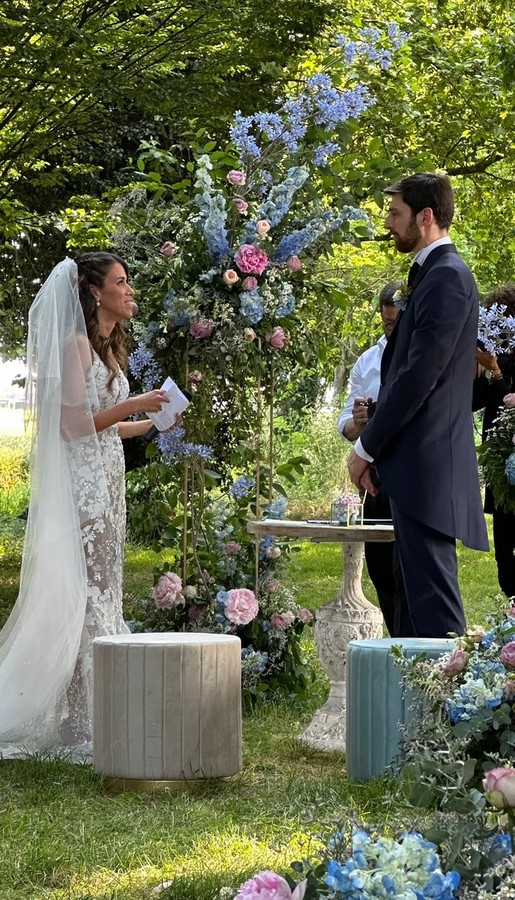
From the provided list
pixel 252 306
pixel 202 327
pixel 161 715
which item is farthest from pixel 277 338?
pixel 161 715

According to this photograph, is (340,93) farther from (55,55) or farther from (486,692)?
(486,692)

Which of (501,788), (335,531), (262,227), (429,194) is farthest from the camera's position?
(262,227)

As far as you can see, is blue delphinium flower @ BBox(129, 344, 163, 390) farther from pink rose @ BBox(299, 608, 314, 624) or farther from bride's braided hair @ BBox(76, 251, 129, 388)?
pink rose @ BBox(299, 608, 314, 624)

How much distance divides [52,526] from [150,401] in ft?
2.19

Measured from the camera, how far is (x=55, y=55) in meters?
8.03

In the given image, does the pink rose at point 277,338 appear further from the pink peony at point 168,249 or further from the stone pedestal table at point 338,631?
the stone pedestal table at point 338,631

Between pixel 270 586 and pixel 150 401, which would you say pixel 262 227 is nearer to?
pixel 150 401

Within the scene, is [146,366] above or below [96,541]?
above

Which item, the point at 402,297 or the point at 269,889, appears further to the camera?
the point at 402,297

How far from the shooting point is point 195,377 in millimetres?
5988

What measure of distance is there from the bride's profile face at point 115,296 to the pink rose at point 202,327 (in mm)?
438

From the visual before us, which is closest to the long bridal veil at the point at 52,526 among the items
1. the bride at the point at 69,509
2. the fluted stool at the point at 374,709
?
the bride at the point at 69,509

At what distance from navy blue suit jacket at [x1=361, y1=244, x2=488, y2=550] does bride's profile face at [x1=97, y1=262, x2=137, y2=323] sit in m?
1.43

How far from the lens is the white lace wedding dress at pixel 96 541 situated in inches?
210
